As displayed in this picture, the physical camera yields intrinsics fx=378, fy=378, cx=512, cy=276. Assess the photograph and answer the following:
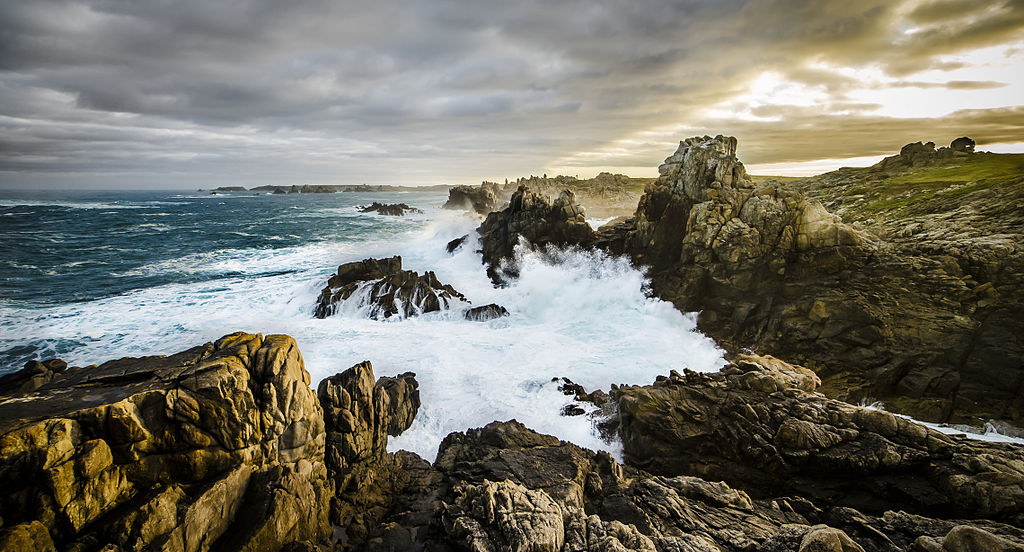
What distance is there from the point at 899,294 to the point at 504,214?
27.7 meters

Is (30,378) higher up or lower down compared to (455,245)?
lower down

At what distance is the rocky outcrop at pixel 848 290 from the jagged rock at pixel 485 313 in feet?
34.6

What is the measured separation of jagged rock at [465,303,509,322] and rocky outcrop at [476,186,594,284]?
5.82m

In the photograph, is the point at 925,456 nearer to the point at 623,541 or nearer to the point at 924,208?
the point at 623,541

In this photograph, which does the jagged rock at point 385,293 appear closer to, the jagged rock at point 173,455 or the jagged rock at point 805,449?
the jagged rock at point 173,455

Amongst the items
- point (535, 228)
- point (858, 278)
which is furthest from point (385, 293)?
point (858, 278)

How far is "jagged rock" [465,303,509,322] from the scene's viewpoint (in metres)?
24.4

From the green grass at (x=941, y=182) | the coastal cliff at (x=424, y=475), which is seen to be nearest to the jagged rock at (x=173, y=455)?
the coastal cliff at (x=424, y=475)

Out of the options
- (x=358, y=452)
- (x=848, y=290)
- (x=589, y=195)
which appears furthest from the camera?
(x=589, y=195)

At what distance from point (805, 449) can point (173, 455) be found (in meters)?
14.5

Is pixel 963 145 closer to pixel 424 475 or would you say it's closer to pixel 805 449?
pixel 805 449

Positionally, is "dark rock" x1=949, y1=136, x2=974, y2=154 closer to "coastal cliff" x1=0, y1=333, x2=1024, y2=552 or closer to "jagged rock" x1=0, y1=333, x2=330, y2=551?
"coastal cliff" x1=0, y1=333, x2=1024, y2=552

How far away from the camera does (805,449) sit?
9977mm

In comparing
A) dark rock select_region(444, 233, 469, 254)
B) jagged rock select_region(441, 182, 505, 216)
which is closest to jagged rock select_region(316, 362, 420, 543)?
dark rock select_region(444, 233, 469, 254)
